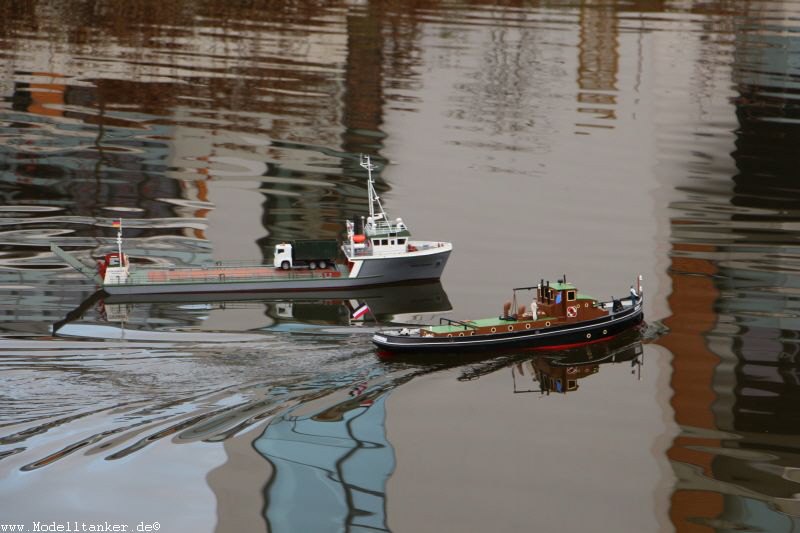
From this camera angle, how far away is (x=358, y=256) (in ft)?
209

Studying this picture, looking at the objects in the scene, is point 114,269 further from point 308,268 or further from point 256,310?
point 308,268

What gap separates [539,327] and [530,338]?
690mm

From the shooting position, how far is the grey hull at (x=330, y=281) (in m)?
61.1

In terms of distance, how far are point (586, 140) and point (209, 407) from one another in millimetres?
51510

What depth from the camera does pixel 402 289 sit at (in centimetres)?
6378

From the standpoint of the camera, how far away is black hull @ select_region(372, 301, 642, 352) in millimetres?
52281

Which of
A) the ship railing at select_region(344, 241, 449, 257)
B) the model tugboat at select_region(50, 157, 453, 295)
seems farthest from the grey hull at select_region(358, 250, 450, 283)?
the ship railing at select_region(344, 241, 449, 257)

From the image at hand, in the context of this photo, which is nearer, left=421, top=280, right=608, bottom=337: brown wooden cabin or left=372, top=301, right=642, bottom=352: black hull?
left=372, top=301, right=642, bottom=352: black hull

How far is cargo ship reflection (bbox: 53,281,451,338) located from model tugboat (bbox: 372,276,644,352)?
3.80m

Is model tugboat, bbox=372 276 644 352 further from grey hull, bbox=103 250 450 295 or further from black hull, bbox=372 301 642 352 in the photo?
grey hull, bbox=103 250 450 295

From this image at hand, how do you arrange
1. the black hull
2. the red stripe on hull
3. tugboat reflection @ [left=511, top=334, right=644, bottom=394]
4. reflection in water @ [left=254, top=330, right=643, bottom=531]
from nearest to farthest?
reflection in water @ [left=254, top=330, right=643, bottom=531]
tugboat reflection @ [left=511, top=334, right=644, bottom=394]
the black hull
the red stripe on hull

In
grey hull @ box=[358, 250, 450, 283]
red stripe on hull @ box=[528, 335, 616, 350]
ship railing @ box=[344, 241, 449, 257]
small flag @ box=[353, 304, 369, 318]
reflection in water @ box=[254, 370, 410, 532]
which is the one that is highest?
ship railing @ box=[344, 241, 449, 257]

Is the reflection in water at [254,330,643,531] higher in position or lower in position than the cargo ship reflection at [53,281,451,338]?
lower

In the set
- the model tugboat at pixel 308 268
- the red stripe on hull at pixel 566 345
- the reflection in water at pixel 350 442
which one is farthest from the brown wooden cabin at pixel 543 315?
the model tugboat at pixel 308 268
